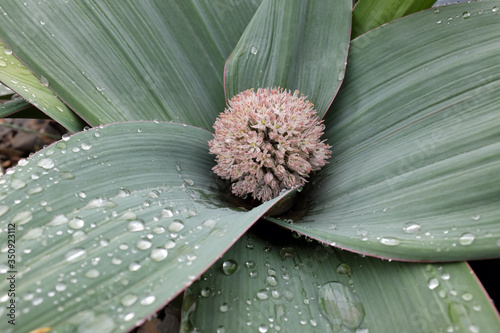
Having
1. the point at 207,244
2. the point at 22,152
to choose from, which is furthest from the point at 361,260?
the point at 22,152

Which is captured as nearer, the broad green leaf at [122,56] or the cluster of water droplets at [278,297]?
the cluster of water droplets at [278,297]

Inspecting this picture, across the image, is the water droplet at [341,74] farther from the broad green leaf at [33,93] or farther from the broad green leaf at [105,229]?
the broad green leaf at [33,93]

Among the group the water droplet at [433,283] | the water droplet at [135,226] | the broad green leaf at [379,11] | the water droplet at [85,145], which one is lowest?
the water droplet at [433,283]

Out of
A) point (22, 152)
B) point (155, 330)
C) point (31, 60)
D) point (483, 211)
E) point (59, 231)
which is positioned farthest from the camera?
point (22, 152)

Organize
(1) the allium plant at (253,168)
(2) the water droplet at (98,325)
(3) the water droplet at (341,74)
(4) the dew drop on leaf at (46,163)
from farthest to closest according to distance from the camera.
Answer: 1. (3) the water droplet at (341,74)
2. (4) the dew drop on leaf at (46,163)
3. (1) the allium plant at (253,168)
4. (2) the water droplet at (98,325)

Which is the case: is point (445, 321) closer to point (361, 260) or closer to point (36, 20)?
point (361, 260)

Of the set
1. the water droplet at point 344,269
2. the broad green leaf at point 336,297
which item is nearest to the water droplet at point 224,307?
the broad green leaf at point 336,297

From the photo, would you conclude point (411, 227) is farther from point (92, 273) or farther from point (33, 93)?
point (33, 93)

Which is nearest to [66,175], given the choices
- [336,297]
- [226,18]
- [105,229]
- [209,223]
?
[105,229]
